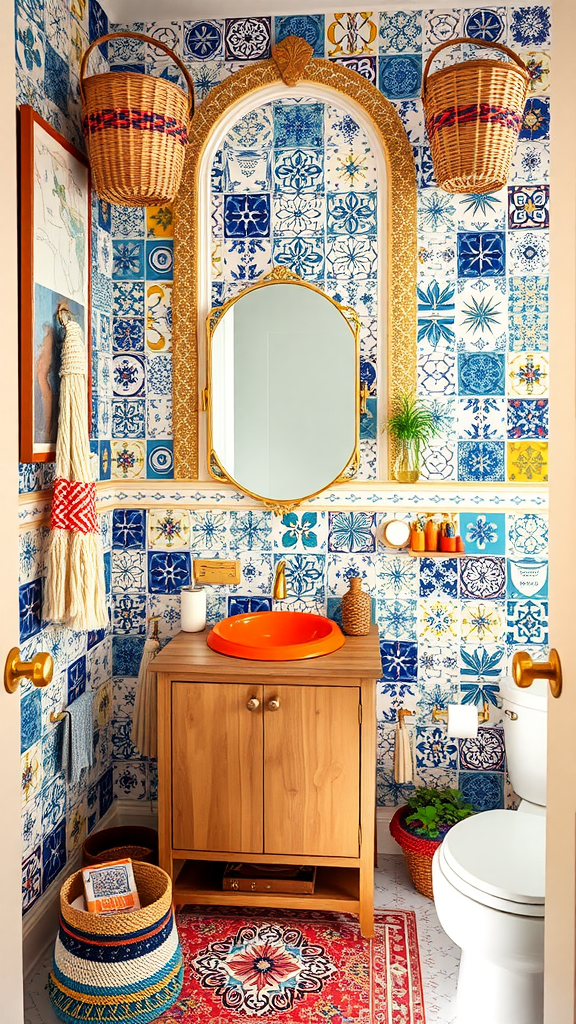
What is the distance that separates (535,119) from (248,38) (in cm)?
97

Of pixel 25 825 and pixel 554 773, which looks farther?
pixel 25 825

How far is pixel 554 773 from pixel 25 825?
5.03 ft

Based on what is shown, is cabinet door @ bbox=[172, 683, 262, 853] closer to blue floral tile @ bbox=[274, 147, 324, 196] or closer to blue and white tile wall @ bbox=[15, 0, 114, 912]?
blue and white tile wall @ bbox=[15, 0, 114, 912]

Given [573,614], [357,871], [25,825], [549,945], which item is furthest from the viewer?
[357,871]

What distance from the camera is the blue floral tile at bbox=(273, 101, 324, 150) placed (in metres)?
2.68

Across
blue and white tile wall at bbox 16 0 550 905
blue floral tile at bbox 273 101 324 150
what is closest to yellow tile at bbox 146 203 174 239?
blue and white tile wall at bbox 16 0 550 905

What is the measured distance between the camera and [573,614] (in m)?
0.99

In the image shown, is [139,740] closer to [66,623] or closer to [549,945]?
[66,623]

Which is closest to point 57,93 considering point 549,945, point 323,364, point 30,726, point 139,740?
point 323,364

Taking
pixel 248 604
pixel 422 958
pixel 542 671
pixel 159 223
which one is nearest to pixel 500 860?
pixel 422 958

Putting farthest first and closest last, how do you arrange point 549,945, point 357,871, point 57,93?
point 357,871
point 57,93
point 549,945

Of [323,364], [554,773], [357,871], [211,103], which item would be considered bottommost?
[357,871]

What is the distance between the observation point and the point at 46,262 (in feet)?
7.12

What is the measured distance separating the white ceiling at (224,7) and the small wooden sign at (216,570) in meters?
1.80
